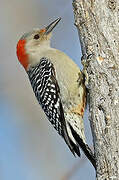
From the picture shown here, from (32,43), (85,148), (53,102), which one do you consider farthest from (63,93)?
(32,43)

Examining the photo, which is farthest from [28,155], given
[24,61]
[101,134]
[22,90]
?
[101,134]

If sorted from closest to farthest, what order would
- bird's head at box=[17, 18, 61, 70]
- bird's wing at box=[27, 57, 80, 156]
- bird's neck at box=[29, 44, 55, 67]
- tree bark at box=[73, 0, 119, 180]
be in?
tree bark at box=[73, 0, 119, 180]
bird's wing at box=[27, 57, 80, 156]
bird's neck at box=[29, 44, 55, 67]
bird's head at box=[17, 18, 61, 70]

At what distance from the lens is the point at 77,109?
5477 millimetres

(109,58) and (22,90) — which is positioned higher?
(109,58)

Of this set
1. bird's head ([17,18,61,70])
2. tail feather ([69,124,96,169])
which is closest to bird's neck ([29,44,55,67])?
bird's head ([17,18,61,70])

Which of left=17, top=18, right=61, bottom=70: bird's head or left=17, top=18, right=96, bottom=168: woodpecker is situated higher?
left=17, top=18, right=61, bottom=70: bird's head

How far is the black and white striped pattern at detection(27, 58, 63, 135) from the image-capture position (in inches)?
219

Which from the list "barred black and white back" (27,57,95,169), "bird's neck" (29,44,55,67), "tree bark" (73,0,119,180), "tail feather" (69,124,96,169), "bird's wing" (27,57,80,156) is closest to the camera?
"tree bark" (73,0,119,180)

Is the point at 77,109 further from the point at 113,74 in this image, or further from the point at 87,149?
the point at 113,74

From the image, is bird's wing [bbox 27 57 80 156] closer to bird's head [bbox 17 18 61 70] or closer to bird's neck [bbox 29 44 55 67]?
bird's neck [bbox 29 44 55 67]

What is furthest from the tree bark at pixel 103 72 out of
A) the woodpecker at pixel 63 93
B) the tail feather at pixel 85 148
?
the woodpecker at pixel 63 93

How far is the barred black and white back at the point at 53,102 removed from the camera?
5317mm

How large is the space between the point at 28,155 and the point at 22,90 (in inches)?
52.3

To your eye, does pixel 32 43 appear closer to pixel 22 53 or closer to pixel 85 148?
pixel 22 53
